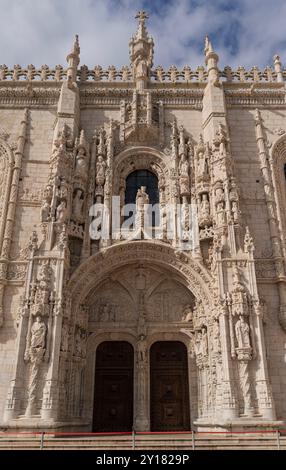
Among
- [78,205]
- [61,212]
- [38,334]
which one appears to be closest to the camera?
[38,334]

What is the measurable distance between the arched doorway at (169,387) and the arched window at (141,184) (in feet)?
18.6

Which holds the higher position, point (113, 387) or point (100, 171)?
point (100, 171)

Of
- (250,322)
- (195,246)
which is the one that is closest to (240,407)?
(250,322)

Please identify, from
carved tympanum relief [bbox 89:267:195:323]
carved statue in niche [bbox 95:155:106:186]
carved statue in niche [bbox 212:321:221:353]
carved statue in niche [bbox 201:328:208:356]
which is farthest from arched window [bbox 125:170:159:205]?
carved statue in niche [bbox 212:321:221:353]

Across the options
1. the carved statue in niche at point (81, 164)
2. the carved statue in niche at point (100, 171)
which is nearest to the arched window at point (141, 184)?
the carved statue in niche at point (100, 171)

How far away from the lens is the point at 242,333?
12109 millimetres

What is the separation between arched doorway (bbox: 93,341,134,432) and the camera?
13.3 meters

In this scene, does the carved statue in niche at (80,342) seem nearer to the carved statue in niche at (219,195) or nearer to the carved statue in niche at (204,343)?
the carved statue in niche at (204,343)

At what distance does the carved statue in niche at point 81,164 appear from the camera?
15289 millimetres

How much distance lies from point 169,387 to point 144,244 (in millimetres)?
4991

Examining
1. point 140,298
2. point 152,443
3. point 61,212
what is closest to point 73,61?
point 61,212

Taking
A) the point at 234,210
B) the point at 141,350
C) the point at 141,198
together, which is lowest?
the point at 141,350

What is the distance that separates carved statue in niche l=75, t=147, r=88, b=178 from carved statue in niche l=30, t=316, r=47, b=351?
581 centimetres

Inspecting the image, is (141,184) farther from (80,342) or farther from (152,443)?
(152,443)
